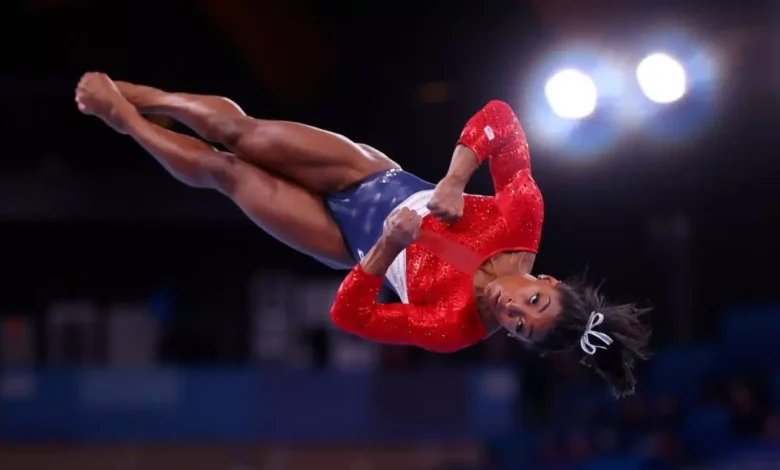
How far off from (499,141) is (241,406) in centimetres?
427

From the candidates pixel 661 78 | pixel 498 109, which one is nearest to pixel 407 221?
pixel 498 109

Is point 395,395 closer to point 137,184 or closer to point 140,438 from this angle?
point 140,438

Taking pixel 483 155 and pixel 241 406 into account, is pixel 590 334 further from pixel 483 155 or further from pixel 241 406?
pixel 241 406

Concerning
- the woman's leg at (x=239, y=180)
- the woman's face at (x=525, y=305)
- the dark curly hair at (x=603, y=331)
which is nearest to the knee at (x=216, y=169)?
the woman's leg at (x=239, y=180)

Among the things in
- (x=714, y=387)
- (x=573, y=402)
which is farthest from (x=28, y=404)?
(x=714, y=387)

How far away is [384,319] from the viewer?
100 inches

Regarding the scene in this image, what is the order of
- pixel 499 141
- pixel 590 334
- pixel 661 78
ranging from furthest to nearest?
pixel 661 78
pixel 499 141
pixel 590 334

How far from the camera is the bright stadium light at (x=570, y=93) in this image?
4.77 metres

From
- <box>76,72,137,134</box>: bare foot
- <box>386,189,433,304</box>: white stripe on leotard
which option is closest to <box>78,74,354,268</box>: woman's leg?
<box>76,72,137,134</box>: bare foot

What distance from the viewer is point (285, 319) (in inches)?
287

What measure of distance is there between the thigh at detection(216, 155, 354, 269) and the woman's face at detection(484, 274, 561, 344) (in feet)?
1.78

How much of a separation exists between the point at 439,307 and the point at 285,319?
15.6 ft

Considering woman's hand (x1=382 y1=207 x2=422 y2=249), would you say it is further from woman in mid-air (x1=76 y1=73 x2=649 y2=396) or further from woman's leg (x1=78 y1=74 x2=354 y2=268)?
woman's leg (x1=78 y1=74 x2=354 y2=268)

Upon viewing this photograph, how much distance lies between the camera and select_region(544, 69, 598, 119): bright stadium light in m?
4.77
